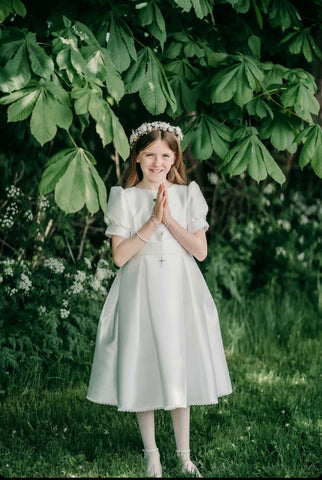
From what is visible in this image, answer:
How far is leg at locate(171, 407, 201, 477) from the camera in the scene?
2488mm

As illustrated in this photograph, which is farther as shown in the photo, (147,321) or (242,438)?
(242,438)

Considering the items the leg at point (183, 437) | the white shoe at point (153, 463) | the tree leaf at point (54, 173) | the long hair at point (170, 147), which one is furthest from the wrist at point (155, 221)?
the white shoe at point (153, 463)

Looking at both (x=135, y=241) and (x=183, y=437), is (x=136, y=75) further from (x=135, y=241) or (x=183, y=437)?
(x=183, y=437)

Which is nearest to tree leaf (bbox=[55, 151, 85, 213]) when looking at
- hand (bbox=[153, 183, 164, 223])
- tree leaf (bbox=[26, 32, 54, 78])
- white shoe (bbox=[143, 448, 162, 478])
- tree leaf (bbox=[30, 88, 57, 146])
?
tree leaf (bbox=[30, 88, 57, 146])

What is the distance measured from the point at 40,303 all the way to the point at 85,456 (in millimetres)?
1180

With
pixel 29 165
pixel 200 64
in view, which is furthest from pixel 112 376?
pixel 29 165

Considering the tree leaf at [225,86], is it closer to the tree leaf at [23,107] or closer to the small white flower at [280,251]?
the tree leaf at [23,107]

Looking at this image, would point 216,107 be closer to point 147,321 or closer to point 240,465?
point 147,321

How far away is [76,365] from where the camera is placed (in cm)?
363

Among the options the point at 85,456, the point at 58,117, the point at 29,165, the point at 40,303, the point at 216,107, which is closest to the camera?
the point at 58,117

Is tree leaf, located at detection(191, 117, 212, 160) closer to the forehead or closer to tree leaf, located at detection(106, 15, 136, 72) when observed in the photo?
the forehead

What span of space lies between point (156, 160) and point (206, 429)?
1.36m

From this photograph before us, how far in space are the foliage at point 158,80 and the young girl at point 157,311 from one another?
258 mm

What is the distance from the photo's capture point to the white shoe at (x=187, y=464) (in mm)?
2451
